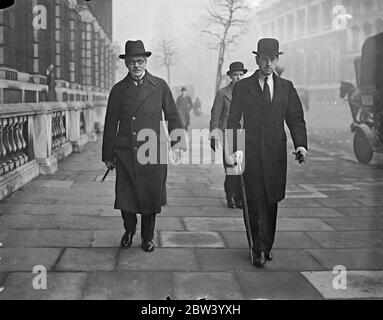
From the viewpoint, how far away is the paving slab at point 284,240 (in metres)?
5.48

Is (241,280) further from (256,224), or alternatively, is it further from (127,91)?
(127,91)

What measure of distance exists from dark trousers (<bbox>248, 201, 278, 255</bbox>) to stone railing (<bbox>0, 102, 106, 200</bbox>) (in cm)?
405

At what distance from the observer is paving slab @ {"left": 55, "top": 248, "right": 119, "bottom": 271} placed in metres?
4.64

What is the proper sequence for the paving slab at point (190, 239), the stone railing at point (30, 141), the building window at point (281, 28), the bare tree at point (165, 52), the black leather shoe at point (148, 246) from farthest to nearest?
1. the building window at point (281, 28)
2. the bare tree at point (165, 52)
3. the stone railing at point (30, 141)
4. the paving slab at point (190, 239)
5. the black leather shoe at point (148, 246)

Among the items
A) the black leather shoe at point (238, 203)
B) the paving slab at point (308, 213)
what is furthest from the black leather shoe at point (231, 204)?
the paving slab at point (308, 213)

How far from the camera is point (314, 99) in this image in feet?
189

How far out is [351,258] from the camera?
5.06 m

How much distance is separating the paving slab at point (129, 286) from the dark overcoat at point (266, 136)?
1.09m

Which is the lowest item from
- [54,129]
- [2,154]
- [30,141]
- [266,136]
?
[2,154]

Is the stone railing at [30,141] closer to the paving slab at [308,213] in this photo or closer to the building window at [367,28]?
the paving slab at [308,213]

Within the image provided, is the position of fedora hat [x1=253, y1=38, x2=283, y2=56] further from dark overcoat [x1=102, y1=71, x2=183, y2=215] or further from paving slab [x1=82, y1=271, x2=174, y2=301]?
paving slab [x1=82, y1=271, x2=174, y2=301]

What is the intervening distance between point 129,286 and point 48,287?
1.92ft

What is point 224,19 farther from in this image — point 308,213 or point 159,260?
point 159,260

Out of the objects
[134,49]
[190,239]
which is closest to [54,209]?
[190,239]
